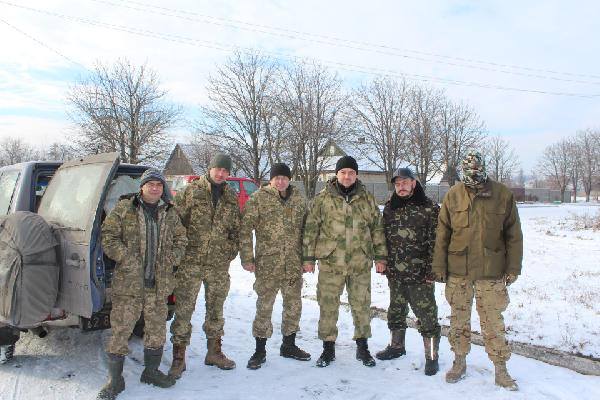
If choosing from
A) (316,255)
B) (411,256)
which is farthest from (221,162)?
(411,256)

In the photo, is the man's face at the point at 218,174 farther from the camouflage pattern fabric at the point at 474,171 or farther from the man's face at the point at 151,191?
the camouflage pattern fabric at the point at 474,171

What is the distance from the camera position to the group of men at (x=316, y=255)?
13.0 ft

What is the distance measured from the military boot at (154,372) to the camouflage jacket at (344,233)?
1633 millimetres

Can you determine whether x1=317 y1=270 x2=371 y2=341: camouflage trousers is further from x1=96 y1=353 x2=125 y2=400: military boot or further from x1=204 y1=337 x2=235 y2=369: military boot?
x1=96 y1=353 x2=125 y2=400: military boot

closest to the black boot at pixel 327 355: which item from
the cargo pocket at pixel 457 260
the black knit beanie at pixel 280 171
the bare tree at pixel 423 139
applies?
the cargo pocket at pixel 457 260

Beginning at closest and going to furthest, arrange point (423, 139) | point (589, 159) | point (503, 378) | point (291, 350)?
1. point (503, 378)
2. point (291, 350)
3. point (423, 139)
4. point (589, 159)

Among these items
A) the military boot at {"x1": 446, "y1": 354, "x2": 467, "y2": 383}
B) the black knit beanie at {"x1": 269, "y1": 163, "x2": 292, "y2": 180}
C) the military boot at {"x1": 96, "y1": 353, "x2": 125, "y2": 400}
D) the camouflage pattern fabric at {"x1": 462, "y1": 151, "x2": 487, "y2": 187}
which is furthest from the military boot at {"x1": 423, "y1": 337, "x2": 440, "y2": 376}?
the military boot at {"x1": 96, "y1": 353, "x2": 125, "y2": 400}

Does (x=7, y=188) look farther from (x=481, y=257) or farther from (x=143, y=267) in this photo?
(x=481, y=257)


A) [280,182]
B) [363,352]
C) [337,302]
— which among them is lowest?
[363,352]

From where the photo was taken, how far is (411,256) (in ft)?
15.0

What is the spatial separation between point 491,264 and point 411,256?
0.79 metres

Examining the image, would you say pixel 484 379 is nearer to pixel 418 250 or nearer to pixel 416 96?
pixel 418 250

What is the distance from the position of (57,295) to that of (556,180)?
8693 cm

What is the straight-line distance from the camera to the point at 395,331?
481 cm
